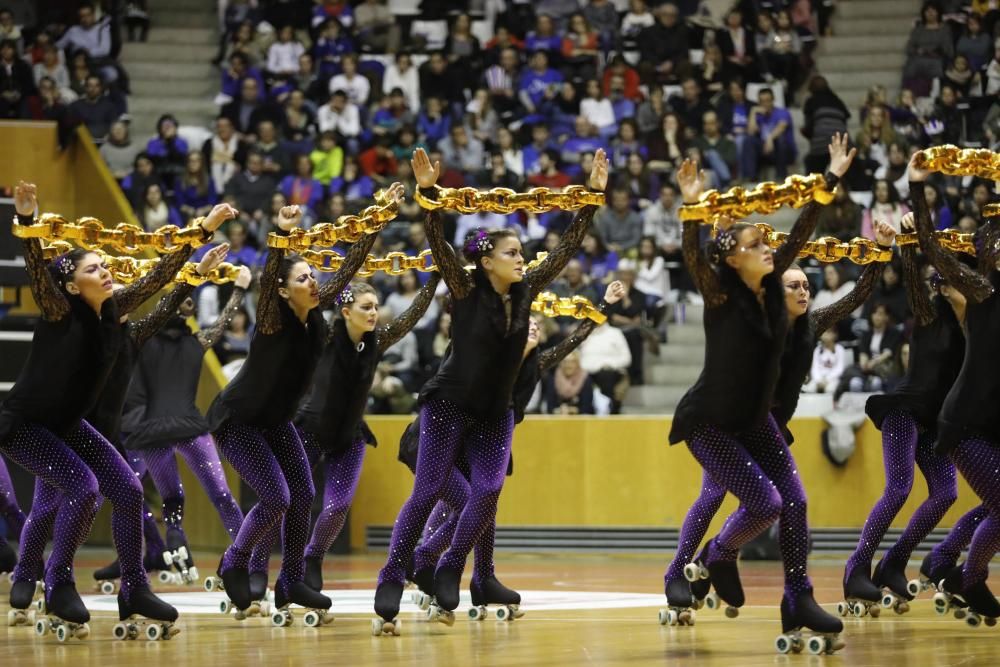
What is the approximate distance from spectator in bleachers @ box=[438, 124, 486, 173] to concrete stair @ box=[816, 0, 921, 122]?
4.30 metres

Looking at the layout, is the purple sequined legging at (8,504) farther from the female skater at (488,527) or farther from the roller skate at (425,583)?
the roller skate at (425,583)

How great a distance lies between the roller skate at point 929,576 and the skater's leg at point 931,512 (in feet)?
0.39

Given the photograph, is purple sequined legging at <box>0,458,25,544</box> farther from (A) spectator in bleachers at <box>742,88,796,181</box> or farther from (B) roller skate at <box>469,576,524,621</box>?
(A) spectator in bleachers at <box>742,88,796,181</box>

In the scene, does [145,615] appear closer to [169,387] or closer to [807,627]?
[807,627]

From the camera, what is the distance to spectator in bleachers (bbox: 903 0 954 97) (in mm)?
16469

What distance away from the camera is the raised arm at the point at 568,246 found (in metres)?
7.43

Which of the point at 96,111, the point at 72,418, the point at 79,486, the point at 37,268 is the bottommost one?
the point at 96,111

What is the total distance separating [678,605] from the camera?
722 cm

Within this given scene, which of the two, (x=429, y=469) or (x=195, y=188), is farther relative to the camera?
(x=195, y=188)

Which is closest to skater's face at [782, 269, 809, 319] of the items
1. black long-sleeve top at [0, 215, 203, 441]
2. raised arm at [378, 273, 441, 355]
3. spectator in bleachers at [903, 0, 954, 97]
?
raised arm at [378, 273, 441, 355]

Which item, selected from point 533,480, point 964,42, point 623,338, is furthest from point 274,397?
point 964,42

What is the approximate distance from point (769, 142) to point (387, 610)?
33.3 feet

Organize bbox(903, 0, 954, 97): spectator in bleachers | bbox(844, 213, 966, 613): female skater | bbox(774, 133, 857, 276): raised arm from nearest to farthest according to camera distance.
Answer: bbox(774, 133, 857, 276): raised arm → bbox(844, 213, 966, 613): female skater → bbox(903, 0, 954, 97): spectator in bleachers

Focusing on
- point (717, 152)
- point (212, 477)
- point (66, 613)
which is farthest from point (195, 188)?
point (66, 613)
